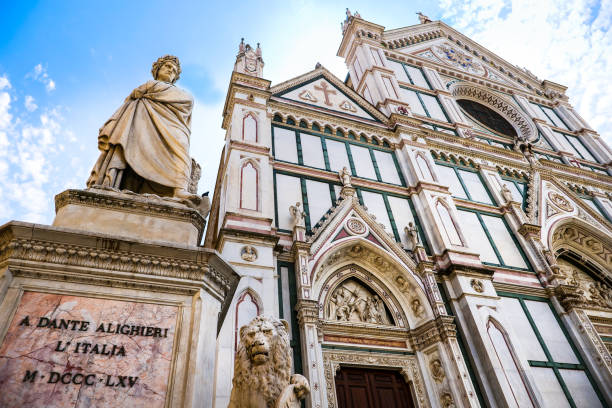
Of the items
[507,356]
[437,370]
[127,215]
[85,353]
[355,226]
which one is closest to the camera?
[85,353]

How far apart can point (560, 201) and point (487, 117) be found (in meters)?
6.13

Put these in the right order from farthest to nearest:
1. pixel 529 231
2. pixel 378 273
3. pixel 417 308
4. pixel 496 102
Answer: pixel 496 102
pixel 529 231
pixel 378 273
pixel 417 308

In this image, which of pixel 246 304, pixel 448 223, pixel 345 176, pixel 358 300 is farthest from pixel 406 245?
pixel 246 304

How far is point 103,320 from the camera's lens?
123 inches

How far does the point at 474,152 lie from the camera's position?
15.6 m

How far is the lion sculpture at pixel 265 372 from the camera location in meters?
3.13

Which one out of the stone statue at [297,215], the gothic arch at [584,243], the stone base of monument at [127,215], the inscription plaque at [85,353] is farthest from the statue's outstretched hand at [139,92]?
the gothic arch at [584,243]

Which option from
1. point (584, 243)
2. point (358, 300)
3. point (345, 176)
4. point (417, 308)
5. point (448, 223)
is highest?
point (345, 176)

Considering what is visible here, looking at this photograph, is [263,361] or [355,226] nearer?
[263,361]

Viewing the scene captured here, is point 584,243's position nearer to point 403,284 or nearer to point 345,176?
point 403,284

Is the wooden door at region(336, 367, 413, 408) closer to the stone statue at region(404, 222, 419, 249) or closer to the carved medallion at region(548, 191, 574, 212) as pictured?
the stone statue at region(404, 222, 419, 249)

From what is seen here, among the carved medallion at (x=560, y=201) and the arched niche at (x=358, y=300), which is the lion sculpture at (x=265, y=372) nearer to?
the arched niche at (x=358, y=300)

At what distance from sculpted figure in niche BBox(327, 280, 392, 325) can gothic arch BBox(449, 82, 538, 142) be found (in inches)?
533

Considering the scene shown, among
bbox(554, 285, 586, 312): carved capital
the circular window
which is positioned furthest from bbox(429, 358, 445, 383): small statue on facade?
the circular window
